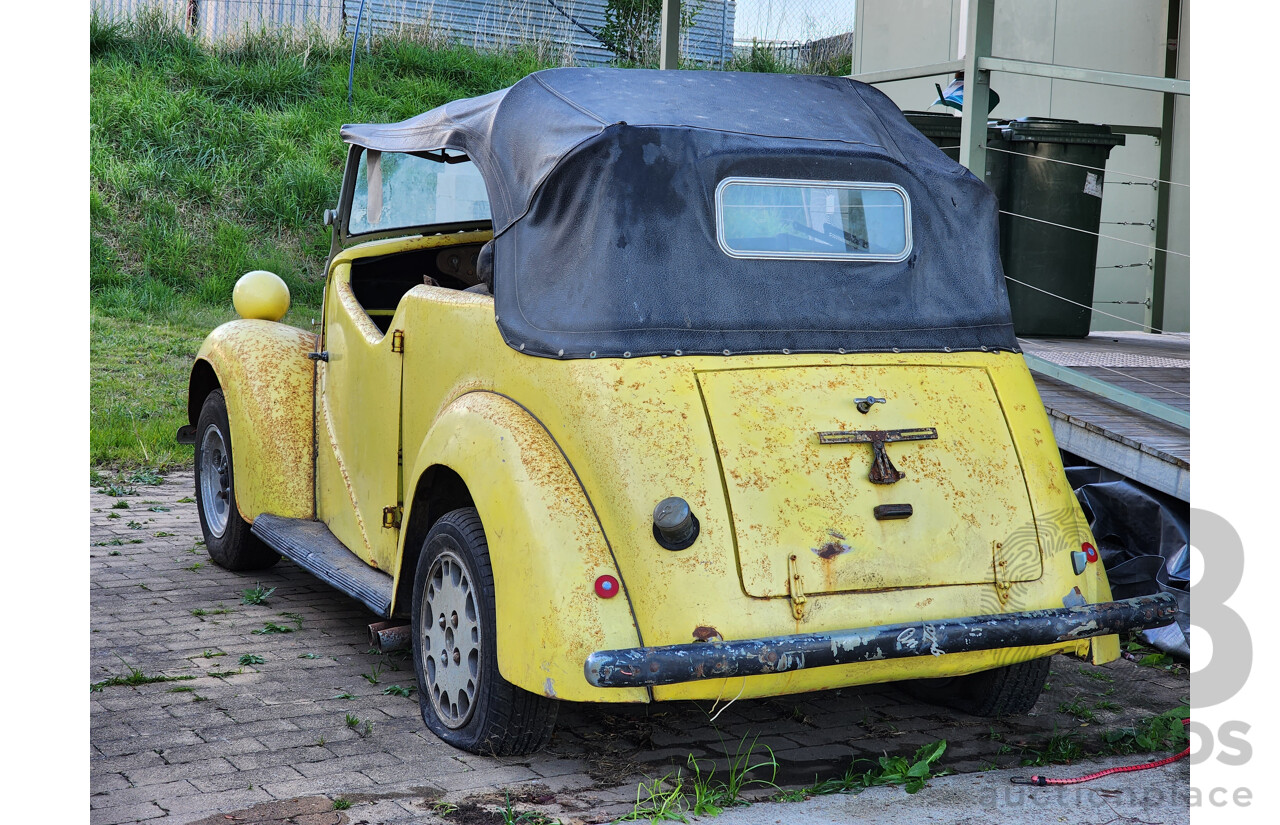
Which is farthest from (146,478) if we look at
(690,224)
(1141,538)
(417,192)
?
(1141,538)

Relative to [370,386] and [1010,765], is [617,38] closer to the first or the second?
[370,386]

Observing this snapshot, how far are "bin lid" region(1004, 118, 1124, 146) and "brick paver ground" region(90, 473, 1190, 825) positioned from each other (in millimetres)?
3864

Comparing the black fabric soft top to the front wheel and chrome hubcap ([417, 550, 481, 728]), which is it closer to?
chrome hubcap ([417, 550, 481, 728])

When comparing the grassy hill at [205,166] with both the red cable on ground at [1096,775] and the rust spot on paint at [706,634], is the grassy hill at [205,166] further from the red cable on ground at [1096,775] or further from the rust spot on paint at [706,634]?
the red cable on ground at [1096,775]

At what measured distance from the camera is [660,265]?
139 inches

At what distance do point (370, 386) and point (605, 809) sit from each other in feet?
6.35

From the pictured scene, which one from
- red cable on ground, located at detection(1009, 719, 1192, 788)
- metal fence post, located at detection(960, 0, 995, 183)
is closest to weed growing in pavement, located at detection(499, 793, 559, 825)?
red cable on ground, located at detection(1009, 719, 1192, 788)

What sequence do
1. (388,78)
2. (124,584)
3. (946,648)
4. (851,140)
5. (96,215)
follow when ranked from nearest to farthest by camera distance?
1. (946,648)
2. (851,140)
3. (124,584)
4. (96,215)
5. (388,78)

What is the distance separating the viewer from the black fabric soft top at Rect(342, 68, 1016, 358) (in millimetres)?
3512

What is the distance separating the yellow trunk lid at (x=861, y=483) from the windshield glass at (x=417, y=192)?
2.12 meters

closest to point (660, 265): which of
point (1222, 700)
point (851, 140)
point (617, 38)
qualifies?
point (851, 140)

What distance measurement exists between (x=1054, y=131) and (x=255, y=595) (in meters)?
5.35

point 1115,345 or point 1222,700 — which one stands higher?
point 1115,345

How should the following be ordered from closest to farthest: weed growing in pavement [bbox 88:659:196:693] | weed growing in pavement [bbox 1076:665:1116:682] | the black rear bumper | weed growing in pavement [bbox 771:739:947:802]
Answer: the black rear bumper, weed growing in pavement [bbox 771:739:947:802], weed growing in pavement [bbox 88:659:196:693], weed growing in pavement [bbox 1076:665:1116:682]
